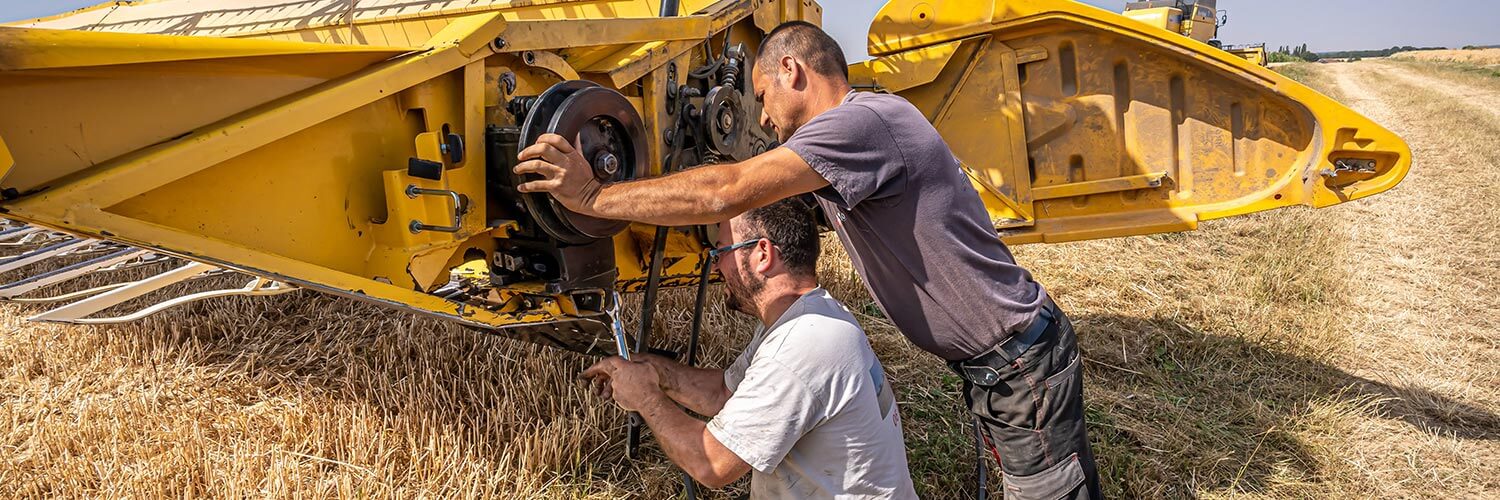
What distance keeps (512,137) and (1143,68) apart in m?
2.45

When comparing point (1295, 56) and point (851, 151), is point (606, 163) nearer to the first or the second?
point (851, 151)

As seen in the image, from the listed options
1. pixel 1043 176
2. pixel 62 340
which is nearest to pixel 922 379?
Result: pixel 1043 176

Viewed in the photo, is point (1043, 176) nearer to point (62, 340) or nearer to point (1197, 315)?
point (1197, 315)

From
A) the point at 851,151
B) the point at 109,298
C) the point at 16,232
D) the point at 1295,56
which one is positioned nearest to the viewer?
the point at 851,151

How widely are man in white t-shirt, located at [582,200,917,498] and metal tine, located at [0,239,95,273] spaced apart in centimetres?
277

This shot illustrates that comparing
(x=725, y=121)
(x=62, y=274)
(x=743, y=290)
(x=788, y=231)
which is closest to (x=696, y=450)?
(x=743, y=290)

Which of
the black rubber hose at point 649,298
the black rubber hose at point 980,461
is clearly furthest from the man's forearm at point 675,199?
the black rubber hose at point 980,461

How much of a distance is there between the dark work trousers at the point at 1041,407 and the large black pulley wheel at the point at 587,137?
1.10m

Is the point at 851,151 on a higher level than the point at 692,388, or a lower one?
higher

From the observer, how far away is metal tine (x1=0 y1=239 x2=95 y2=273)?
3812 millimetres

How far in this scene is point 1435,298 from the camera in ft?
18.0

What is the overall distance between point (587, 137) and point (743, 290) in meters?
0.55

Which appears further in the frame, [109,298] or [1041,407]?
[109,298]

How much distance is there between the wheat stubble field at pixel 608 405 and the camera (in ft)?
10.1
